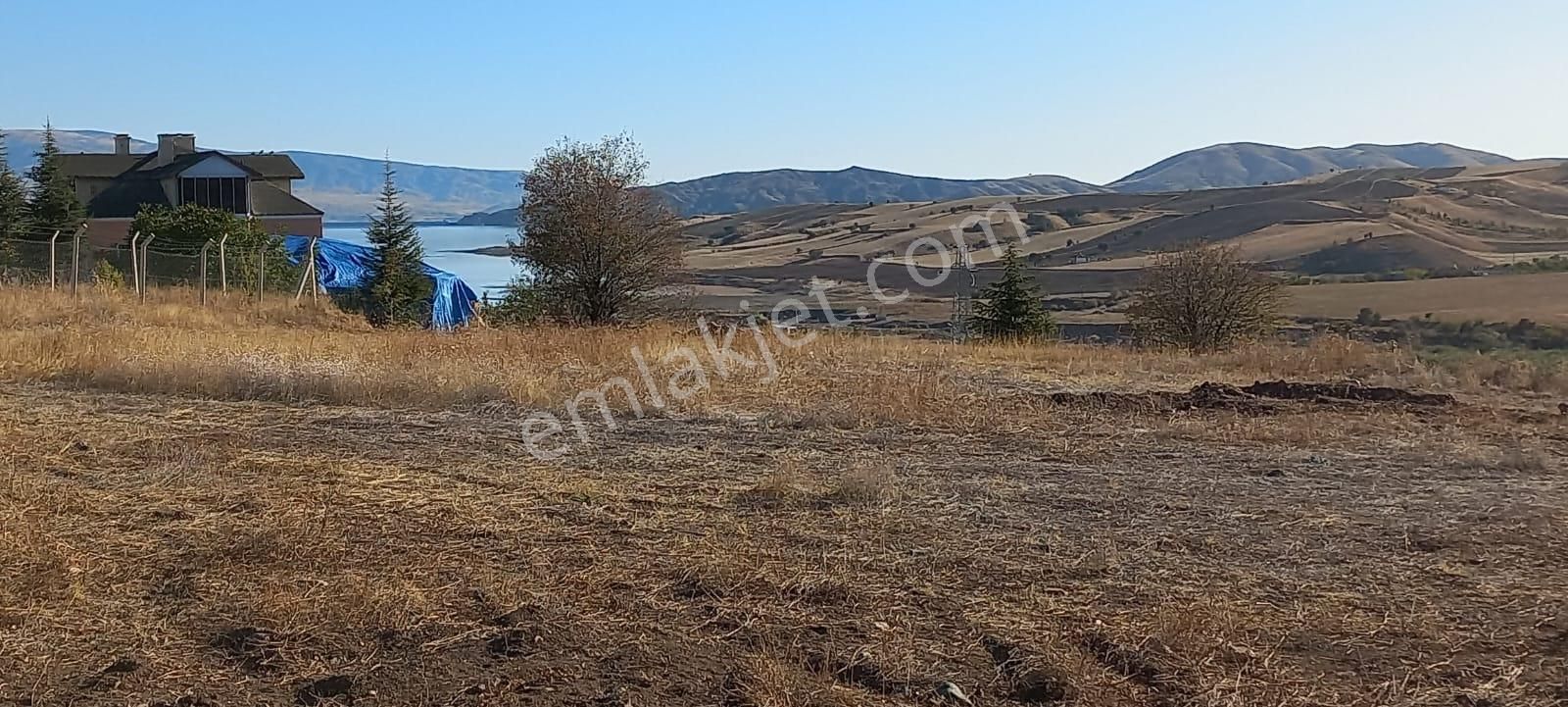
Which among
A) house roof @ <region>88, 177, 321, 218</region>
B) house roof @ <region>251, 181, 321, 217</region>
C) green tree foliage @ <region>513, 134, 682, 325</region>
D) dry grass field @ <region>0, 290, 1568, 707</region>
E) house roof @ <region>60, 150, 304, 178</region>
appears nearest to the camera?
dry grass field @ <region>0, 290, 1568, 707</region>

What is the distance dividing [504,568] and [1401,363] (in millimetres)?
13632

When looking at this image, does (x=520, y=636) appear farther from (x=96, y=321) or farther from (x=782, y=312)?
(x=782, y=312)

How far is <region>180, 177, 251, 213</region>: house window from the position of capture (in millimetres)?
43219

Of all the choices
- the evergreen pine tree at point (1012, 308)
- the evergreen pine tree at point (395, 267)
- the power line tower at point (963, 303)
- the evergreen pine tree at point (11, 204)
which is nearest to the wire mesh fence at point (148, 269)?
the evergreen pine tree at point (395, 267)

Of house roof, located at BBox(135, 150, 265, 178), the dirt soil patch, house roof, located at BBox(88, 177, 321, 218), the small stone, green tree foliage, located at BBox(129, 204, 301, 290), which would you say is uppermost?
house roof, located at BBox(135, 150, 265, 178)

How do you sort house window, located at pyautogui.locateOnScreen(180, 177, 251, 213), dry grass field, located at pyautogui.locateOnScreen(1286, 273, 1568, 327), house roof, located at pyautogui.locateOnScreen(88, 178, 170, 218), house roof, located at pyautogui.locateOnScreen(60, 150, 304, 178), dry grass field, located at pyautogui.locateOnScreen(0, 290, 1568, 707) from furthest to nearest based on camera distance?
house roof, located at pyautogui.locateOnScreen(60, 150, 304, 178), house window, located at pyautogui.locateOnScreen(180, 177, 251, 213), house roof, located at pyautogui.locateOnScreen(88, 178, 170, 218), dry grass field, located at pyautogui.locateOnScreen(1286, 273, 1568, 327), dry grass field, located at pyautogui.locateOnScreen(0, 290, 1568, 707)

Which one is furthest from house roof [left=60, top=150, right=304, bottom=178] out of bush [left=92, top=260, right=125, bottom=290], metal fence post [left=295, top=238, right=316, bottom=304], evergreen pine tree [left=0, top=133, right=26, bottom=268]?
bush [left=92, top=260, right=125, bottom=290]

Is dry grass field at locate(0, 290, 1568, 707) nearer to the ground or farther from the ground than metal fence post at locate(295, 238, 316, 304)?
nearer to the ground

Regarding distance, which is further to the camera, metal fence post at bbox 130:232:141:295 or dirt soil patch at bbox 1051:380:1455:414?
metal fence post at bbox 130:232:141:295

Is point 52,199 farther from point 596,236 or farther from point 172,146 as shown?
Result: point 596,236

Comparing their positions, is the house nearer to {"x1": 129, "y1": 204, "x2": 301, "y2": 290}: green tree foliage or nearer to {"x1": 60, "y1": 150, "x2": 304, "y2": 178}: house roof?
{"x1": 60, "y1": 150, "x2": 304, "y2": 178}: house roof

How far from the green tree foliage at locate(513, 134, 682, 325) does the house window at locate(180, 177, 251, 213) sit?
26.6 m

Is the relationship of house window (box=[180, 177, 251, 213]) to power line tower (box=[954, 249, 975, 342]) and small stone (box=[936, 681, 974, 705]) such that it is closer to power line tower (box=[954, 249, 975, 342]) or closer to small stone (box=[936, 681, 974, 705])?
power line tower (box=[954, 249, 975, 342])

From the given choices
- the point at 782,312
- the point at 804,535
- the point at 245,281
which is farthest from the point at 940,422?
the point at 245,281
